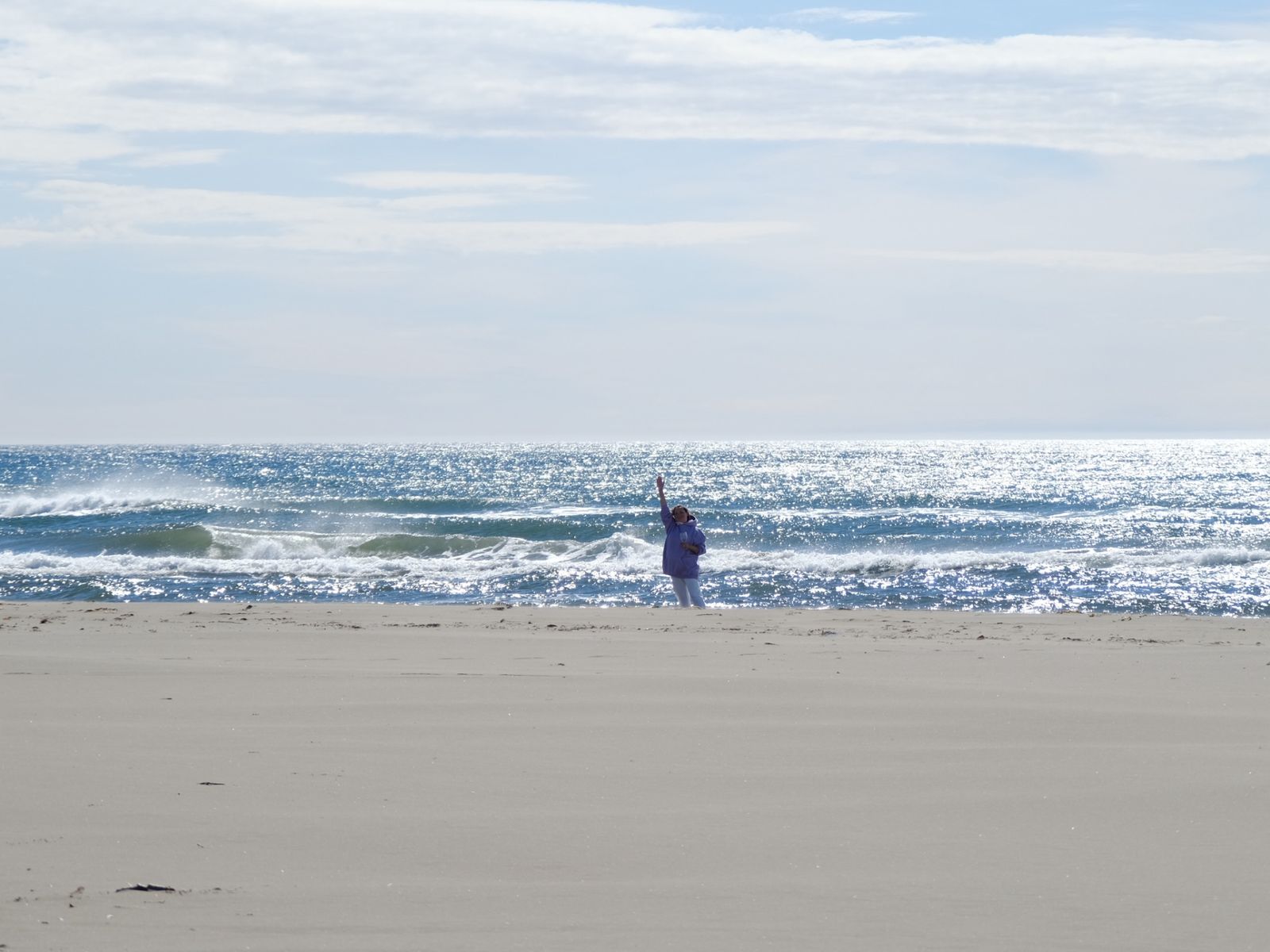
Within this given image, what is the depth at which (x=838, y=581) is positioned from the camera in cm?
1770

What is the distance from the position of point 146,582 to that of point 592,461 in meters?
80.2

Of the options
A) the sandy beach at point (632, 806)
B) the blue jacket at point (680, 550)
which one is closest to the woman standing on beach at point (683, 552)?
the blue jacket at point (680, 550)

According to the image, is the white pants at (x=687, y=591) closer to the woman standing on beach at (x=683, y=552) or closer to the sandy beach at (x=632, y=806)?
the woman standing on beach at (x=683, y=552)

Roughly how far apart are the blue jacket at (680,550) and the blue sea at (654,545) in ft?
8.32

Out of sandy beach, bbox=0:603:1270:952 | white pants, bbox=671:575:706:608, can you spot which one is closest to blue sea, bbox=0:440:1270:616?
white pants, bbox=671:575:706:608

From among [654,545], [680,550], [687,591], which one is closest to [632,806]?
[680,550]

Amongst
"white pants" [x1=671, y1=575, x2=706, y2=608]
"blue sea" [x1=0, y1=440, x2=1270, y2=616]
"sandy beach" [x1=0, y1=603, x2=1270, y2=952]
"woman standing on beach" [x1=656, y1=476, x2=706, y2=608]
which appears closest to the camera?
"sandy beach" [x1=0, y1=603, x2=1270, y2=952]

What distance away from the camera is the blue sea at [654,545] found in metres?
16.5

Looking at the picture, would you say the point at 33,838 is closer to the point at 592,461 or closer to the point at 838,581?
the point at 838,581

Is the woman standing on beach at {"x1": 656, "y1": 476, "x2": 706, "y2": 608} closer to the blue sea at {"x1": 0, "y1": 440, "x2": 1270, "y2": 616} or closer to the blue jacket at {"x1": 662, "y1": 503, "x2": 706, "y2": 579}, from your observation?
the blue jacket at {"x1": 662, "y1": 503, "x2": 706, "y2": 579}

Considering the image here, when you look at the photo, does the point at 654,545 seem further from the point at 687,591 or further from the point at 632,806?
the point at 632,806

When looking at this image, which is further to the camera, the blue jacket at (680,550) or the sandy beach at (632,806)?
the blue jacket at (680,550)

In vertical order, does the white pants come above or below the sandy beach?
below

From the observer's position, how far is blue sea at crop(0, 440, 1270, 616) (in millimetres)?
16453
